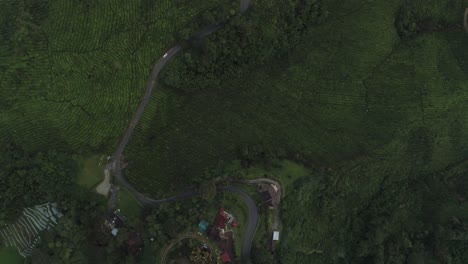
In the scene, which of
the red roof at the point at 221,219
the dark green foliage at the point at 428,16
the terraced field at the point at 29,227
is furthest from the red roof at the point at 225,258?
the dark green foliage at the point at 428,16

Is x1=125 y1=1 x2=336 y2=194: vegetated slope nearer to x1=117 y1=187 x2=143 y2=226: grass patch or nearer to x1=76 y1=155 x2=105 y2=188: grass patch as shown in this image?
x1=117 y1=187 x2=143 y2=226: grass patch

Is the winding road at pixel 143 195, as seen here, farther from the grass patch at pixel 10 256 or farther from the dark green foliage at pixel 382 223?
the grass patch at pixel 10 256

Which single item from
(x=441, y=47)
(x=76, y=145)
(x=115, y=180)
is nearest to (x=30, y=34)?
(x=76, y=145)

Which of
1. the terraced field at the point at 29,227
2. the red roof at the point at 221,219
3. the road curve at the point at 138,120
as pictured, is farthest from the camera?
the road curve at the point at 138,120

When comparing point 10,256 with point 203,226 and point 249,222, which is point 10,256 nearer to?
point 203,226

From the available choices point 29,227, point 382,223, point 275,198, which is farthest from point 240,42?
point 29,227

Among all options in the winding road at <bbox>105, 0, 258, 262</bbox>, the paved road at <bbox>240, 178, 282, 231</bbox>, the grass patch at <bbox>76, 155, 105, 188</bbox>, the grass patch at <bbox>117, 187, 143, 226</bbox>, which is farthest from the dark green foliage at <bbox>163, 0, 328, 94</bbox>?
the grass patch at <bbox>117, 187, 143, 226</bbox>
